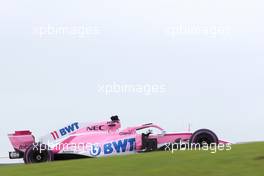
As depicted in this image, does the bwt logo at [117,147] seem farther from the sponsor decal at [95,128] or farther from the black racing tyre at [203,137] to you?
the black racing tyre at [203,137]

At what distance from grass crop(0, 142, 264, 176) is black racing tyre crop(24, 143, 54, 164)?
5838 mm

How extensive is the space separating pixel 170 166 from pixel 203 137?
654 centimetres

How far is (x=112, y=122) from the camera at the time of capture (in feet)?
61.5

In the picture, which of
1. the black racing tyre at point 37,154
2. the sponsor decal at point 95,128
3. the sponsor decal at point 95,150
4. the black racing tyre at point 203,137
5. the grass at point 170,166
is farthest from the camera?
the sponsor decal at point 95,128

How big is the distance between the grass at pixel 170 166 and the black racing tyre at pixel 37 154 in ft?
19.2

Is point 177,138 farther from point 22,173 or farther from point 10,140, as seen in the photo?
point 22,173

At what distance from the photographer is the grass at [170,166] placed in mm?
9742

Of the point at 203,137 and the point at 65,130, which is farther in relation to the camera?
the point at 65,130

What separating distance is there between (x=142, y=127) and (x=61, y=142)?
2618 mm

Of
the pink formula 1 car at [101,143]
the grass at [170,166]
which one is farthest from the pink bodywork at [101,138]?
the grass at [170,166]

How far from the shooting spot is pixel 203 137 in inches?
661

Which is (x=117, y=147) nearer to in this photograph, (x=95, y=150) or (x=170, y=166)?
(x=95, y=150)

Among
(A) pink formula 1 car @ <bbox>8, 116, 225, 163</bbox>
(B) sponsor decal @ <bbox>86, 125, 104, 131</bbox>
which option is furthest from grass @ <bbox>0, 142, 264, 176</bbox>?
(B) sponsor decal @ <bbox>86, 125, 104, 131</bbox>

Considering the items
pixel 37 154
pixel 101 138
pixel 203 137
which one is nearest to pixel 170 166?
pixel 203 137
